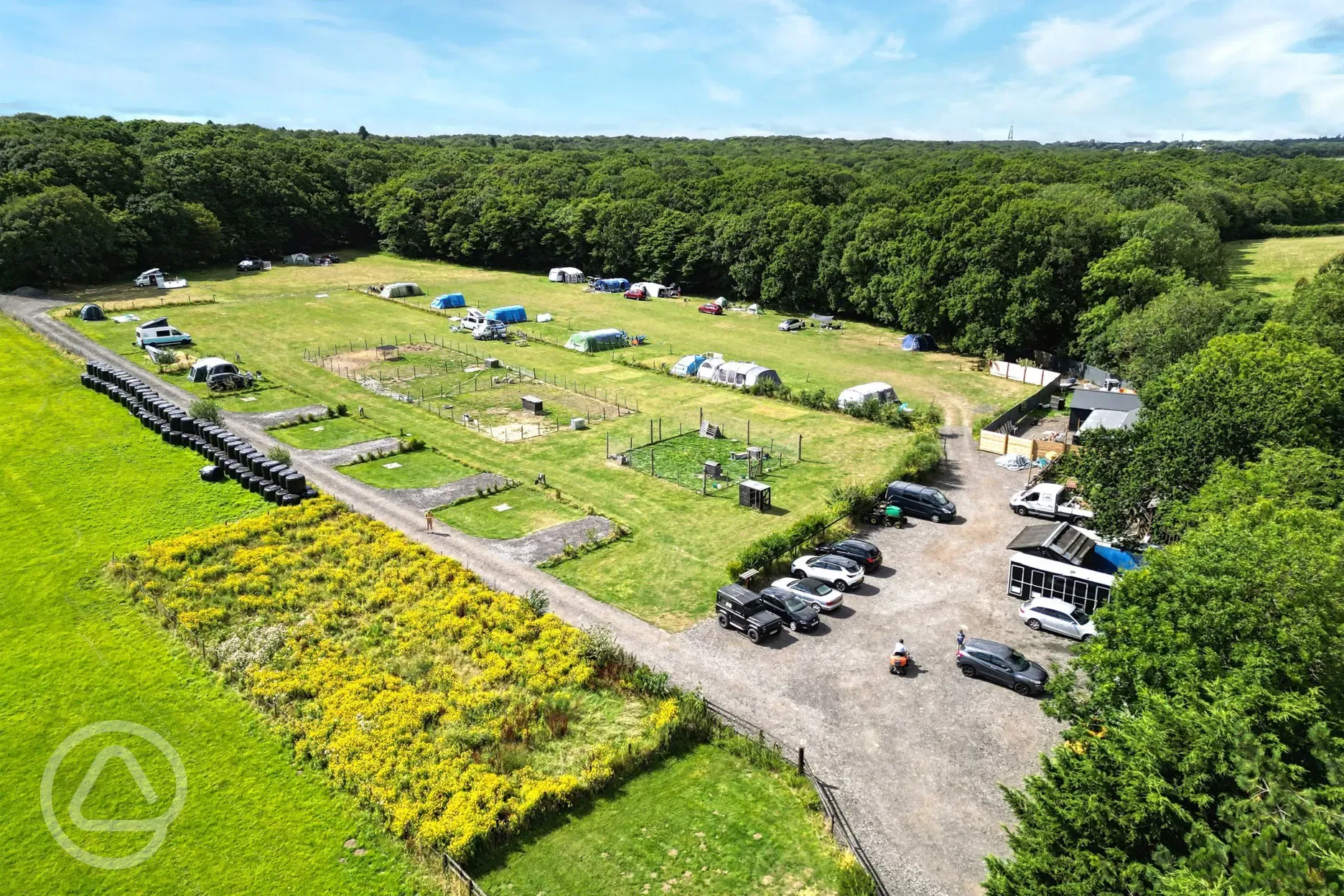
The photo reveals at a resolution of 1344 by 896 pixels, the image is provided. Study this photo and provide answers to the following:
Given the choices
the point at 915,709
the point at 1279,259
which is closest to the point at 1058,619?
the point at 915,709

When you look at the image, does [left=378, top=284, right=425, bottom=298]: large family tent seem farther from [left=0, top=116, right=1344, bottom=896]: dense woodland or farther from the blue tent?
[left=0, top=116, right=1344, bottom=896]: dense woodland

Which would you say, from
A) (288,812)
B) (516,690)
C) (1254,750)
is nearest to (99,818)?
(288,812)

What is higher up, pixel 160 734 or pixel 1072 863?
pixel 1072 863

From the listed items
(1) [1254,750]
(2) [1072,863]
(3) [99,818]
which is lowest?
(3) [99,818]

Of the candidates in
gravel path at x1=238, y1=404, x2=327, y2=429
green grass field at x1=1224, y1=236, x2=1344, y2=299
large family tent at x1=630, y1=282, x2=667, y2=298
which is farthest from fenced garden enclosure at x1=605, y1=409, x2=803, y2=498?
green grass field at x1=1224, y1=236, x2=1344, y2=299

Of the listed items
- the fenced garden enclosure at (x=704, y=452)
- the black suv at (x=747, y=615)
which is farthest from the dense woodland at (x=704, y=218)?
the black suv at (x=747, y=615)

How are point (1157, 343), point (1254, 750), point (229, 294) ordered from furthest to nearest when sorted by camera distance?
point (229, 294) < point (1157, 343) < point (1254, 750)

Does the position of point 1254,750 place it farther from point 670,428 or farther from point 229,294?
point 229,294

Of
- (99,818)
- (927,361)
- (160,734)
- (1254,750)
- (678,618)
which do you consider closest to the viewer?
(1254,750)
